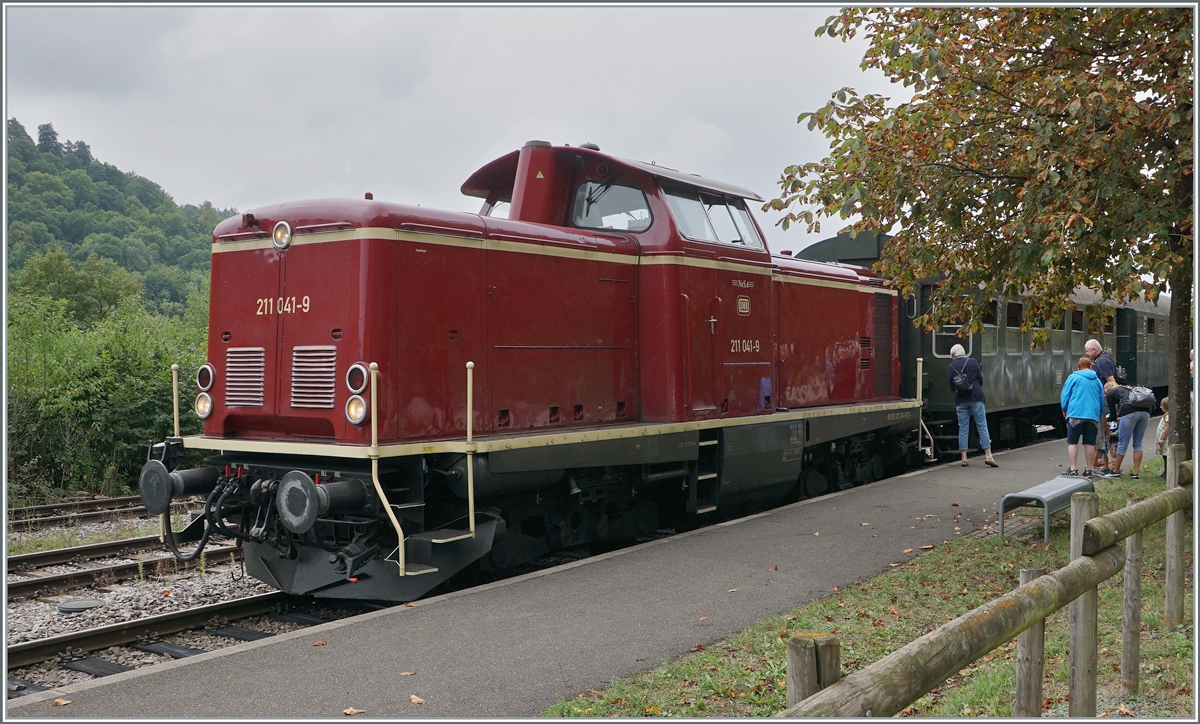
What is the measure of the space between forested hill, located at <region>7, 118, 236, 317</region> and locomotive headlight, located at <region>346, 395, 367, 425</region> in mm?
30470

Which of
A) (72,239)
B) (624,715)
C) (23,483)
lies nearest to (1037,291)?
(624,715)

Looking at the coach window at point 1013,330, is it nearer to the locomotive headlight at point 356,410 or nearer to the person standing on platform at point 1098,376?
the person standing on platform at point 1098,376

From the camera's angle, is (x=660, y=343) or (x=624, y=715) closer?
(x=624, y=715)

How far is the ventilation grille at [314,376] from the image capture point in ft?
22.0

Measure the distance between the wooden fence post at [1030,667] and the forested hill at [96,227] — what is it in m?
34.6

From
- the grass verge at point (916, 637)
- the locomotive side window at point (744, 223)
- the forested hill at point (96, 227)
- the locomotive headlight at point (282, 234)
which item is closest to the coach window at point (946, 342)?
the locomotive side window at point (744, 223)

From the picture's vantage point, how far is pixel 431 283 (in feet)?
22.4

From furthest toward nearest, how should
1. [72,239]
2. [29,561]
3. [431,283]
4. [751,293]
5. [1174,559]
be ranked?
[72,239] → [751,293] → [29,561] → [431,283] → [1174,559]

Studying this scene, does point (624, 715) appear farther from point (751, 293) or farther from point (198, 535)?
point (751, 293)

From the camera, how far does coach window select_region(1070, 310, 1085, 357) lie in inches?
704

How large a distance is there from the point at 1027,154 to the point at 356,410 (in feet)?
18.3

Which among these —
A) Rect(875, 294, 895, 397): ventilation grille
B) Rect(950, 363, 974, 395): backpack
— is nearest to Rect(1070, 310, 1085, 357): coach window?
Rect(950, 363, 974, 395): backpack

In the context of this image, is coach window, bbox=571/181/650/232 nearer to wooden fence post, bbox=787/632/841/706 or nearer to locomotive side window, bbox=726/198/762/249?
locomotive side window, bbox=726/198/762/249

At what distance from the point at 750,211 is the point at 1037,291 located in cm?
300
